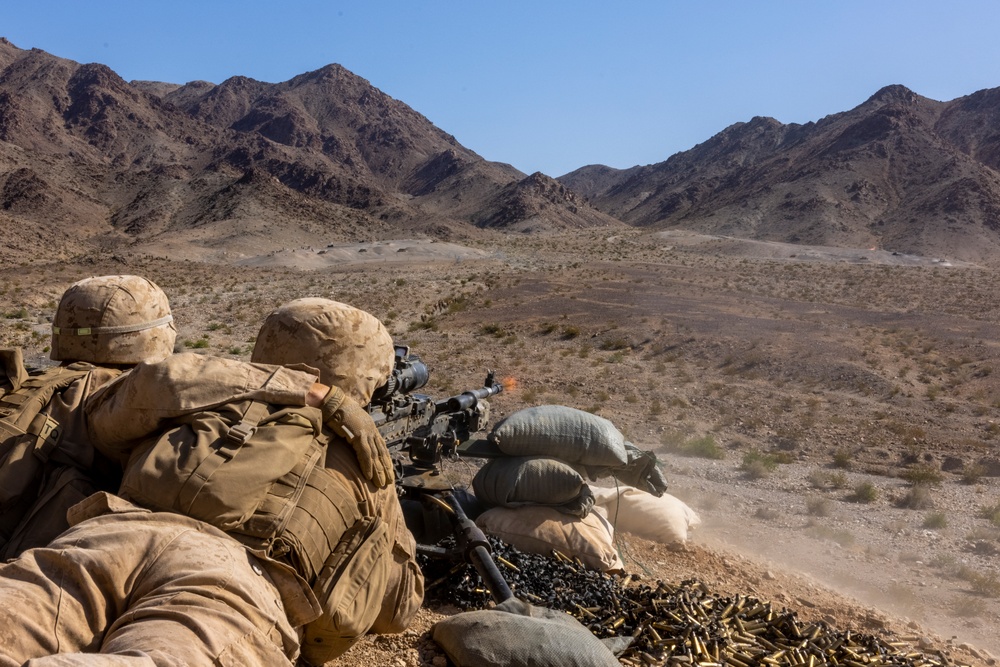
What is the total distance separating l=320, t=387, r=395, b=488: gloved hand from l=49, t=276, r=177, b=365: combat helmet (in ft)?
4.29

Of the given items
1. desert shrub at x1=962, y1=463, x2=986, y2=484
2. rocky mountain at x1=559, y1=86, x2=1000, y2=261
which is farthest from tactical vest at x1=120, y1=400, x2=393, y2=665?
rocky mountain at x1=559, y1=86, x2=1000, y2=261

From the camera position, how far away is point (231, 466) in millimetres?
2234

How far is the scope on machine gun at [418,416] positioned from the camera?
4777 millimetres

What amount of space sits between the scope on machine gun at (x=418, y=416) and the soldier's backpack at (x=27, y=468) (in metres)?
1.86

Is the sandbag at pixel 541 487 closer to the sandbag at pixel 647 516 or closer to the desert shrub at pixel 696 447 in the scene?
the sandbag at pixel 647 516

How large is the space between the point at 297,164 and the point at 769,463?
9115 centimetres

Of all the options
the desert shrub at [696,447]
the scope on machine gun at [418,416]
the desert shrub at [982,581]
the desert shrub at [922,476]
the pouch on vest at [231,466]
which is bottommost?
the desert shrub at [982,581]

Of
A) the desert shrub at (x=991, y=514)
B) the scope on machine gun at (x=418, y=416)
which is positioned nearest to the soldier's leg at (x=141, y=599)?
the scope on machine gun at (x=418, y=416)

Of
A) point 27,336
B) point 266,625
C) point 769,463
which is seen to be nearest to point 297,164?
point 27,336

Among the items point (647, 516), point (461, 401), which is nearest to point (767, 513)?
point (647, 516)

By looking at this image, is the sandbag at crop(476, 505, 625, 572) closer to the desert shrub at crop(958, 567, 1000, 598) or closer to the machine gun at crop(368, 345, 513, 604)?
the machine gun at crop(368, 345, 513, 604)

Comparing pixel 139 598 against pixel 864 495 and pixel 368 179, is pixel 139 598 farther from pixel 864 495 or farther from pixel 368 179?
pixel 368 179

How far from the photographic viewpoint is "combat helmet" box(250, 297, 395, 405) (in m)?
3.15

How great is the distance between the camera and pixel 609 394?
44.2 feet
